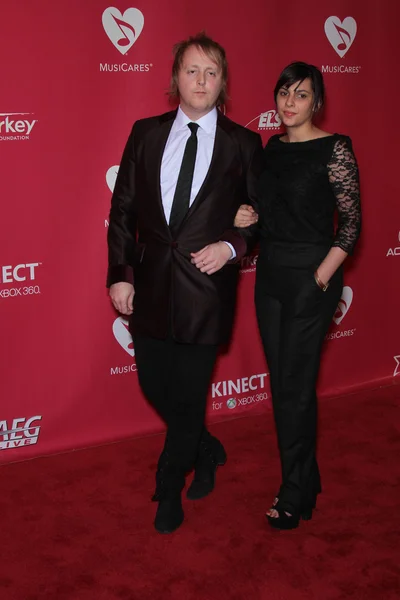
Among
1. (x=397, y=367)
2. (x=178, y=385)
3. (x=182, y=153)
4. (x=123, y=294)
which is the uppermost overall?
(x=182, y=153)

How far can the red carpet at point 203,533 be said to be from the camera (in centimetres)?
249

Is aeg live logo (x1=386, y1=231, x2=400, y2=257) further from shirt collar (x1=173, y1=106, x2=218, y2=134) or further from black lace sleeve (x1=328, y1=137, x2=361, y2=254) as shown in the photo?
shirt collar (x1=173, y1=106, x2=218, y2=134)

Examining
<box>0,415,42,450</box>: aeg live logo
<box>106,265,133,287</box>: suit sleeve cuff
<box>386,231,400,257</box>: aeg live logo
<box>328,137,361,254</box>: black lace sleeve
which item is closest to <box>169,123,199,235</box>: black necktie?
<box>106,265,133,287</box>: suit sleeve cuff

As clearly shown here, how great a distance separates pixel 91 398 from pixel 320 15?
2259 mm

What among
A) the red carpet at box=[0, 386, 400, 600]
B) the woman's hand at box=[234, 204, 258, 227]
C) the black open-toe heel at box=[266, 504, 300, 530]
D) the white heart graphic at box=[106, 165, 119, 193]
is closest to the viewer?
the red carpet at box=[0, 386, 400, 600]

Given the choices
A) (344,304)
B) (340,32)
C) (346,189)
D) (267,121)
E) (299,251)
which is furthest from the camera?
(344,304)

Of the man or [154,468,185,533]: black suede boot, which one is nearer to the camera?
the man

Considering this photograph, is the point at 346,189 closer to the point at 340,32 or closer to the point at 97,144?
the point at 97,144

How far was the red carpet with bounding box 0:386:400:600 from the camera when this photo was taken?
8.16 feet

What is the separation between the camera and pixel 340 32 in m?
3.85

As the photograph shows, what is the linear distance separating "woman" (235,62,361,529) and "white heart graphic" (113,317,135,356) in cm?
100

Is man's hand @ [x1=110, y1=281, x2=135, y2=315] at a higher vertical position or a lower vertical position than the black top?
lower

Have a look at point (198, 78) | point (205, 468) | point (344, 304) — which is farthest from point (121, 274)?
point (344, 304)

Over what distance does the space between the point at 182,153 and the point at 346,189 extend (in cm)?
60
